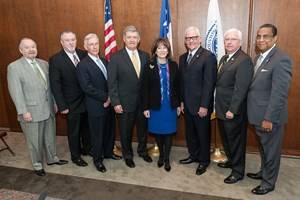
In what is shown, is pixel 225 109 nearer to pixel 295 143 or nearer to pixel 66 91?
pixel 295 143

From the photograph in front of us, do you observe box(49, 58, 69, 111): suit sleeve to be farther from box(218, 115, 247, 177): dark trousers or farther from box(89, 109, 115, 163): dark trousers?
box(218, 115, 247, 177): dark trousers

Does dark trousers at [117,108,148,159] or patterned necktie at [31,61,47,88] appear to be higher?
patterned necktie at [31,61,47,88]

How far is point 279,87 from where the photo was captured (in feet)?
8.11

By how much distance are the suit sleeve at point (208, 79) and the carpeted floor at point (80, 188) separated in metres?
1.04

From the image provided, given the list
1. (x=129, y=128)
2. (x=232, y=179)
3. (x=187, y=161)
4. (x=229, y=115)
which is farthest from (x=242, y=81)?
(x=129, y=128)

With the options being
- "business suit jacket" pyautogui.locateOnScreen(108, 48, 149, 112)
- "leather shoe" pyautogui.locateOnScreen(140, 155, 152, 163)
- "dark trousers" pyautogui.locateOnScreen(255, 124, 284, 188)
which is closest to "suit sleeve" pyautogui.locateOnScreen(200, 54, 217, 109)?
"dark trousers" pyautogui.locateOnScreen(255, 124, 284, 188)

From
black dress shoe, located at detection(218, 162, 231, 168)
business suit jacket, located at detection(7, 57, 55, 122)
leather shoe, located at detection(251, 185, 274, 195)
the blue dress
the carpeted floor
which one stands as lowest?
the carpeted floor

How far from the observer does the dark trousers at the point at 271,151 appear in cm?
269

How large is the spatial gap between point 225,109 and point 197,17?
1.45 m

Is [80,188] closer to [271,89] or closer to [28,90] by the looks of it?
[28,90]

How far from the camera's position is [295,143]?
12.1ft

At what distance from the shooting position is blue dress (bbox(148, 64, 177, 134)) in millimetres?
3178

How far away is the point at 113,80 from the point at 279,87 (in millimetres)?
1770

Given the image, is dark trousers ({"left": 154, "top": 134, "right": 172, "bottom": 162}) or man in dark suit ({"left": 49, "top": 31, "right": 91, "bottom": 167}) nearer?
man in dark suit ({"left": 49, "top": 31, "right": 91, "bottom": 167})
